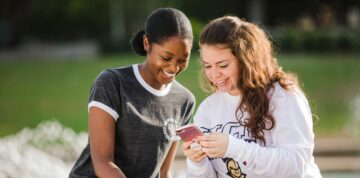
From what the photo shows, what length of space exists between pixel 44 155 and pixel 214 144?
11.1ft

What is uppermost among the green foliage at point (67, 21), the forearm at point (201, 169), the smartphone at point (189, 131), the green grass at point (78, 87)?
the green foliage at point (67, 21)

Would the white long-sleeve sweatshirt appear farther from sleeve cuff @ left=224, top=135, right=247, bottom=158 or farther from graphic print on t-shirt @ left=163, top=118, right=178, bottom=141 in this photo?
graphic print on t-shirt @ left=163, top=118, right=178, bottom=141

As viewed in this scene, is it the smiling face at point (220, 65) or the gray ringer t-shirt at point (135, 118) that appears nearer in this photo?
the smiling face at point (220, 65)

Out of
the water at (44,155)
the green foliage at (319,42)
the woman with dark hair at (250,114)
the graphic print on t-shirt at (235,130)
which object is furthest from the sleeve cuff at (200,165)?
the green foliage at (319,42)

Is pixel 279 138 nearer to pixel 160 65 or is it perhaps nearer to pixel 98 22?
pixel 160 65

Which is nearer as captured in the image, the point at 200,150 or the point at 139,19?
the point at 200,150

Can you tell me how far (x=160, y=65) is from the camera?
3297 millimetres

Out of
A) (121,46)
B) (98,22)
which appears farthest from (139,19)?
(121,46)

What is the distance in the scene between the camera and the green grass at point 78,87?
40.0 feet

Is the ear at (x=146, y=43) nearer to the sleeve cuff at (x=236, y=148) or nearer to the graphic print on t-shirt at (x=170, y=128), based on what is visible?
the graphic print on t-shirt at (x=170, y=128)

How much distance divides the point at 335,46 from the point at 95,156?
21951 mm

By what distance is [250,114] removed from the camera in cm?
316

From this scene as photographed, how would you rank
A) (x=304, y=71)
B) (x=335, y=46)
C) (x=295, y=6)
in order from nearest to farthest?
(x=304, y=71) → (x=335, y=46) → (x=295, y=6)

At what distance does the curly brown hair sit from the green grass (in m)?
5.85
